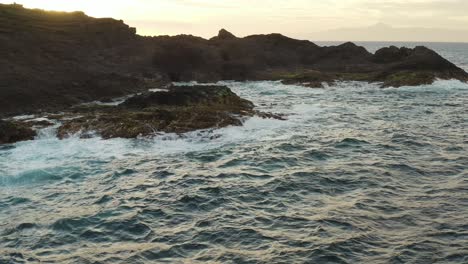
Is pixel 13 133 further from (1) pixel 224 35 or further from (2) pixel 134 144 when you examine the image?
Result: (1) pixel 224 35

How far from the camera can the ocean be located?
1592 centimetres

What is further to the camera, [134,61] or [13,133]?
[134,61]

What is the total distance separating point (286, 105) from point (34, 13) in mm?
42578

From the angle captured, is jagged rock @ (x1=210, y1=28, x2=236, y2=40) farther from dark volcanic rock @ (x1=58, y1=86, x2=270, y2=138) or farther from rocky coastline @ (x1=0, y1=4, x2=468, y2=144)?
dark volcanic rock @ (x1=58, y1=86, x2=270, y2=138)

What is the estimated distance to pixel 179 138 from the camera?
31.9 m

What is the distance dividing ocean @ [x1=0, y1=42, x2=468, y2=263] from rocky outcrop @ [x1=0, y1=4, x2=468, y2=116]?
15519mm

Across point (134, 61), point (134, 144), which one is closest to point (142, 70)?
point (134, 61)

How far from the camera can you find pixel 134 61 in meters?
76.9

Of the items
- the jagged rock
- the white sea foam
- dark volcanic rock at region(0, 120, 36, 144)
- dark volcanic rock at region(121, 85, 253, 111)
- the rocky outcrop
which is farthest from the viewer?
the jagged rock

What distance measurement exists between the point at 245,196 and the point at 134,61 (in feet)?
197

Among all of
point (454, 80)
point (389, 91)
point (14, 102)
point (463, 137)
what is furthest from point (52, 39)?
point (454, 80)

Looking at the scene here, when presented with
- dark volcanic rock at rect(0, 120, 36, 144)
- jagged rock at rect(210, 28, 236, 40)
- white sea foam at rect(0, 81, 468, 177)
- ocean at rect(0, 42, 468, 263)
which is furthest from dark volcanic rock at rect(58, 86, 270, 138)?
jagged rock at rect(210, 28, 236, 40)

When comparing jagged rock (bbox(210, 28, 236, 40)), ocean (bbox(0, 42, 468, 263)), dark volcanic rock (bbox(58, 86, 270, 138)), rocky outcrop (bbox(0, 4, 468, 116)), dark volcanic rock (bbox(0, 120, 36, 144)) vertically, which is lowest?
ocean (bbox(0, 42, 468, 263))

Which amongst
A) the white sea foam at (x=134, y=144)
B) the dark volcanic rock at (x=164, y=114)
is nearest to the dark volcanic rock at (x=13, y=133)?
the white sea foam at (x=134, y=144)
